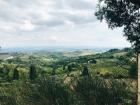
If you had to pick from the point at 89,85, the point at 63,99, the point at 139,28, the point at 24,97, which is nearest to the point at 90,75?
the point at 89,85

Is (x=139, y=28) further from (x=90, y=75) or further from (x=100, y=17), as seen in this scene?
(x=90, y=75)

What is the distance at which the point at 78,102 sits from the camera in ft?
34.6

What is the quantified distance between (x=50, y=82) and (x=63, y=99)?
2.27 feet

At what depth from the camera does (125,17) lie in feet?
104

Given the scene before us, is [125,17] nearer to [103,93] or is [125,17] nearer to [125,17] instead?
[125,17]

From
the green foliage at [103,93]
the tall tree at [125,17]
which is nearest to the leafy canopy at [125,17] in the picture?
the tall tree at [125,17]

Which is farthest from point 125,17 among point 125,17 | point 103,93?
point 103,93

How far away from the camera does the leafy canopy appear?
103 ft

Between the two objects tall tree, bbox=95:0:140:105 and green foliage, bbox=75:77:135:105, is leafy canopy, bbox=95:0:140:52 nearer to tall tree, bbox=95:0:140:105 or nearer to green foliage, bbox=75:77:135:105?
tall tree, bbox=95:0:140:105

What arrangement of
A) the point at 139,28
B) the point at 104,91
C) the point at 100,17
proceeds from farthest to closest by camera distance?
the point at 100,17 < the point at 139,28 < the point at 104,91

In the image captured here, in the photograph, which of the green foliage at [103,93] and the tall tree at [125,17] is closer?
the green foliage at [103,93]

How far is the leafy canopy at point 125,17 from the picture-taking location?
3134 cm

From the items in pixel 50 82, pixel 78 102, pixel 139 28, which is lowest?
pixel 78 102

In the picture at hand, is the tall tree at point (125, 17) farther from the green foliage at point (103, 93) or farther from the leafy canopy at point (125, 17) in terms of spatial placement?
the green foliage at point (103, 93)
